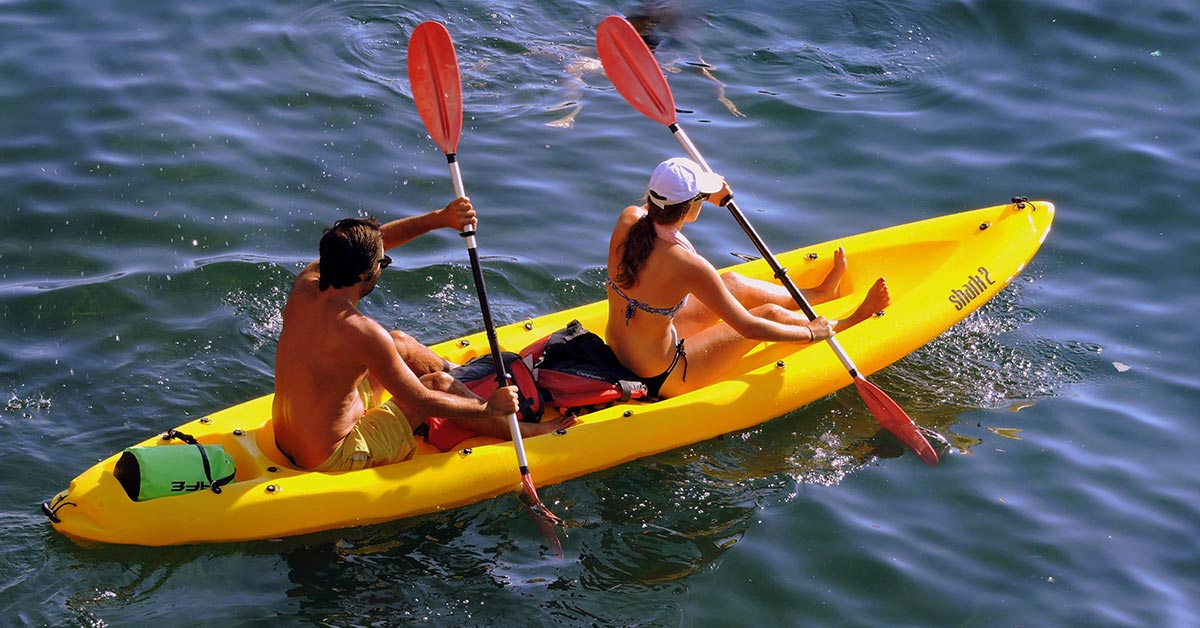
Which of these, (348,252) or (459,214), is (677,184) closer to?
(459,214)

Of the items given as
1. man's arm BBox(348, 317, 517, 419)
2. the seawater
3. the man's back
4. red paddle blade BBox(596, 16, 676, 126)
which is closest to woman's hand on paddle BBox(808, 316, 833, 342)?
the seawater

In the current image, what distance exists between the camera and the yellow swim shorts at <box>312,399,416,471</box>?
5.25 m

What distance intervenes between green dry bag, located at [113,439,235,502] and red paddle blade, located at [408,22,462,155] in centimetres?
190

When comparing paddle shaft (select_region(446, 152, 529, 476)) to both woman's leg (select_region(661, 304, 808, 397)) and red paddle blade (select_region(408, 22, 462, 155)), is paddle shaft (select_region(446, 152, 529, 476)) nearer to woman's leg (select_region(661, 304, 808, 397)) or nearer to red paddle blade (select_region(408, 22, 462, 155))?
red paddle blade (select_region(408, 22, 462, 155))

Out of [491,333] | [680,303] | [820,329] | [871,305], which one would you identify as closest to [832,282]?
[871,305]

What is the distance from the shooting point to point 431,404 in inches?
200

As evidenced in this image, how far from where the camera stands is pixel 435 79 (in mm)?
5977

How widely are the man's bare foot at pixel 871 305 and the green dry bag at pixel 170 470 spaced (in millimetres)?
3315

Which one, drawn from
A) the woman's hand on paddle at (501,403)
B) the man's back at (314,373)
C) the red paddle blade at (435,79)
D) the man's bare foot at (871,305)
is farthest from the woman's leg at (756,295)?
the man's back at (314,373)

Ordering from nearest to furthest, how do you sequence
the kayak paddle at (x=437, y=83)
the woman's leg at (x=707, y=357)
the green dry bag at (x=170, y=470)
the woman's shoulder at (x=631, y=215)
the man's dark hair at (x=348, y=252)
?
the man's dark hair at (x=348, y=252) → the green dry bag at (x=170, y=470) → the woman's shoulder at (x=631, y=215) → the kayak paddle at (x=437, y=83) → the woman's leg at (x=707, y=357)

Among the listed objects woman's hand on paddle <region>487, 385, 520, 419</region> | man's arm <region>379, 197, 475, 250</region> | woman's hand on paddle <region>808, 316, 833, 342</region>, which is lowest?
woman's hand on paddle <region>808, 316, 833, 342</region>

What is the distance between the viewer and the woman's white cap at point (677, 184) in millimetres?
5473

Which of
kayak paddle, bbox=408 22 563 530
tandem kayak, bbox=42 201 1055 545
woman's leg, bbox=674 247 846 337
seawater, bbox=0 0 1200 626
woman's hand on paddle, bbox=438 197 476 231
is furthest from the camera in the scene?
woman's leg, bbox=674 247 846 337

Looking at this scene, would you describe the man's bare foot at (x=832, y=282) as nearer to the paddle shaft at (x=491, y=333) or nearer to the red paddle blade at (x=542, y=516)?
the paddle shaft at (x=491, y=333)
